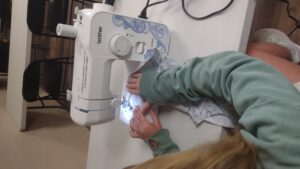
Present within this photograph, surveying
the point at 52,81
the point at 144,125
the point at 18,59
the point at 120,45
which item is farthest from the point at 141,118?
the point at 52,81

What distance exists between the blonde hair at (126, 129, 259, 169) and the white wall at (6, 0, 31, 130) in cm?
133

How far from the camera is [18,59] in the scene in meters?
1.61

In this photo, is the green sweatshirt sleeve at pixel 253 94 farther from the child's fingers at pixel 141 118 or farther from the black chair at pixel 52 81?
the black chair at pixel 52 81

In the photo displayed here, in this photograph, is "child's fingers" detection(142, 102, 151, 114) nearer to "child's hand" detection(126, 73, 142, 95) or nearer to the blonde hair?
"child's hand" detection(126, 73, 142, 95)

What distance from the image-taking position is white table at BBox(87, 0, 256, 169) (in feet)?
1.60

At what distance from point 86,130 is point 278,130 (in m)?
1.50

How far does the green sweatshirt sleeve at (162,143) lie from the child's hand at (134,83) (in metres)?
0.09

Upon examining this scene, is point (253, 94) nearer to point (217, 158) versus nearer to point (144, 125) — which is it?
point (217, 158)

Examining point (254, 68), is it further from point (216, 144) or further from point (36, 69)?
point (36, 69)

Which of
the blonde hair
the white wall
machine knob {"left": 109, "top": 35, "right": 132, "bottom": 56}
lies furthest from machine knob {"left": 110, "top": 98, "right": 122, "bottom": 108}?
the white wall

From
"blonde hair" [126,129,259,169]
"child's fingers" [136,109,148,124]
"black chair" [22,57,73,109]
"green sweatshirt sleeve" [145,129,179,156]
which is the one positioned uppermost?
"blonde hair" [126,129,259,169]

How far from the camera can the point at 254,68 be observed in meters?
0.41

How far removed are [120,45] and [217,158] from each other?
280mm

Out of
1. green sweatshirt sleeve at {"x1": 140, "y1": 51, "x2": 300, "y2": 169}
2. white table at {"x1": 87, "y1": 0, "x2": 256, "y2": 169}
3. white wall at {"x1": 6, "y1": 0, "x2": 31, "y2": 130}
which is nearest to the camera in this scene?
green sweatshirt sleeve at {"x1": 140, "y1": 51, "x2": 300, "y2": 169}
